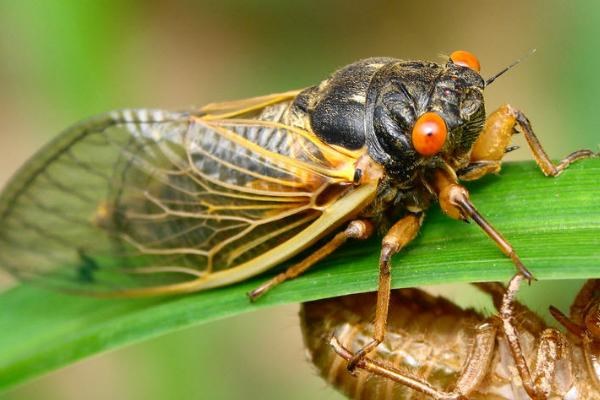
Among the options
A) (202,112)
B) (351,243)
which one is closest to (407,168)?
(351,243)

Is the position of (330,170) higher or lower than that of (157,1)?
lower

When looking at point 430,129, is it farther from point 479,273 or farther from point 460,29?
point 460,29

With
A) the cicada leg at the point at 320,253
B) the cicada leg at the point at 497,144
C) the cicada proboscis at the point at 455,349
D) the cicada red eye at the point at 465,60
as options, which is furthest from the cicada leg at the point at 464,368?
the cicada red eye at the point at 465,60

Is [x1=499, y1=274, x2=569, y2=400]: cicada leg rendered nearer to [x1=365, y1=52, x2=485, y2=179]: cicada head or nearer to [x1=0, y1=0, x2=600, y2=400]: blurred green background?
[x1=365, y1=52, x2=485, y2=179]: cicada head

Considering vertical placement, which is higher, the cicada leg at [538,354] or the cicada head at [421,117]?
the cicada head at [421,117]

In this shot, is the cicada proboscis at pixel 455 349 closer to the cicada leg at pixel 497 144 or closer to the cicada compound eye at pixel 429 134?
the cicada leg at pixel 497 144

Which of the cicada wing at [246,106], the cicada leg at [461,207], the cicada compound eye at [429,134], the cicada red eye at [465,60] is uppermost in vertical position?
the cicada red eye at [465,60]
